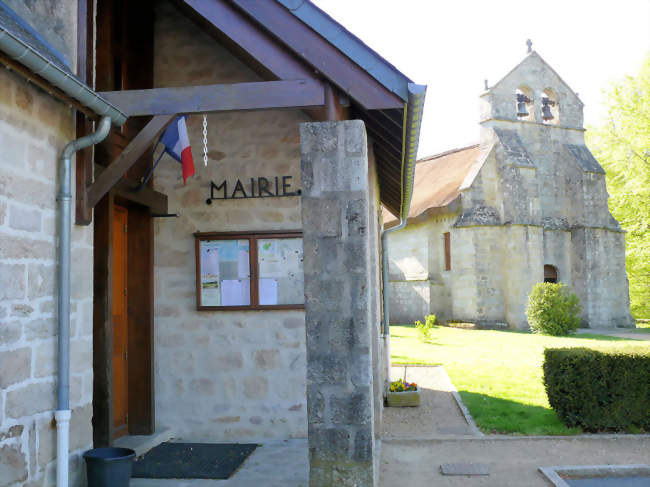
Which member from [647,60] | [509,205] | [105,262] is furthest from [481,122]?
[105,262]

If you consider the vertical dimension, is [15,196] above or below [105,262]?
above

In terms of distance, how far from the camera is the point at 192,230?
691 centimetres

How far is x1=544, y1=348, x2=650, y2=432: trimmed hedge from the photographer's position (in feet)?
22.5

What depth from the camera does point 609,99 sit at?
2409 cm

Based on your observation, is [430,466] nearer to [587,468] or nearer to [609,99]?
[587,468]

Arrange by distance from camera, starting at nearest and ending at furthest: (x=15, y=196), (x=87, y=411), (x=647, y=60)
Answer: (x=15, y=196) → (x=87, y=411) → (x=647, y=60)

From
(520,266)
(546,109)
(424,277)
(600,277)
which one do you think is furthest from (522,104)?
(424,277)

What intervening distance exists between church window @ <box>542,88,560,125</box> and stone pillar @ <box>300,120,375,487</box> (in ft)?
80.4

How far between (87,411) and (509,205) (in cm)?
2156

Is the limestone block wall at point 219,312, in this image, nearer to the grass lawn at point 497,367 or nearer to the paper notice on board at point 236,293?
the paper notice on board at point 236,293

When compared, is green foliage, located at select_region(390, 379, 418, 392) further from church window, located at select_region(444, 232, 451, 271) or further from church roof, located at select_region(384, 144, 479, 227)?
church window, located at select_region(444, 232, 451, 271)

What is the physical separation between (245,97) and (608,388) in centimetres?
540

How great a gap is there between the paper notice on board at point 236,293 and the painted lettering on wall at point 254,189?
98 cm

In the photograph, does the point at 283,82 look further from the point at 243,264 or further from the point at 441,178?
the point at 441,178
